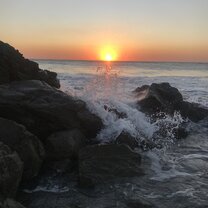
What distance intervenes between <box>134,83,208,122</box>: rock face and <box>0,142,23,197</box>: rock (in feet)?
26.0

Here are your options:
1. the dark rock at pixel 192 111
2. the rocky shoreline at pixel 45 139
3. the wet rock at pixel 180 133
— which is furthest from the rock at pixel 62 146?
the dark rock at pixel 192 111

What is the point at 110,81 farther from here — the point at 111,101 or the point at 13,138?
the point at 13,138

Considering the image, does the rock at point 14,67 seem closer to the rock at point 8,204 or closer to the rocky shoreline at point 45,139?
the rocky shoreline at point 45,139

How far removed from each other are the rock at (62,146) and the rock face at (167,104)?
5.60m

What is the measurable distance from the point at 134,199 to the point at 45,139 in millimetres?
2892

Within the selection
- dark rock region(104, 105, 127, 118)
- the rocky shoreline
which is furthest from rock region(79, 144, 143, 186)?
dark rock region(104, 105, 127, 118)

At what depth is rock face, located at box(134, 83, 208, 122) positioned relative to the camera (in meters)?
13.8

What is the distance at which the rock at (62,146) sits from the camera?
8.10 metres

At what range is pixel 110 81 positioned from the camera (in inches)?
674

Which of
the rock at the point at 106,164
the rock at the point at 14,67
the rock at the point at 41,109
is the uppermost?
the rock at the point at 14,67

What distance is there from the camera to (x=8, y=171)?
19.5 feet

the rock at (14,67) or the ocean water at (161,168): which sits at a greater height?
the rock at (14,67)

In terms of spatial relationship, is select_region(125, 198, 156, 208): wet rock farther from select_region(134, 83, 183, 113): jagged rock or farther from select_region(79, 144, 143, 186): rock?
select_region(134, 83, 183, 113): jagged rock

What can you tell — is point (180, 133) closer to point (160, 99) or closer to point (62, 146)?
point (160, 99)
